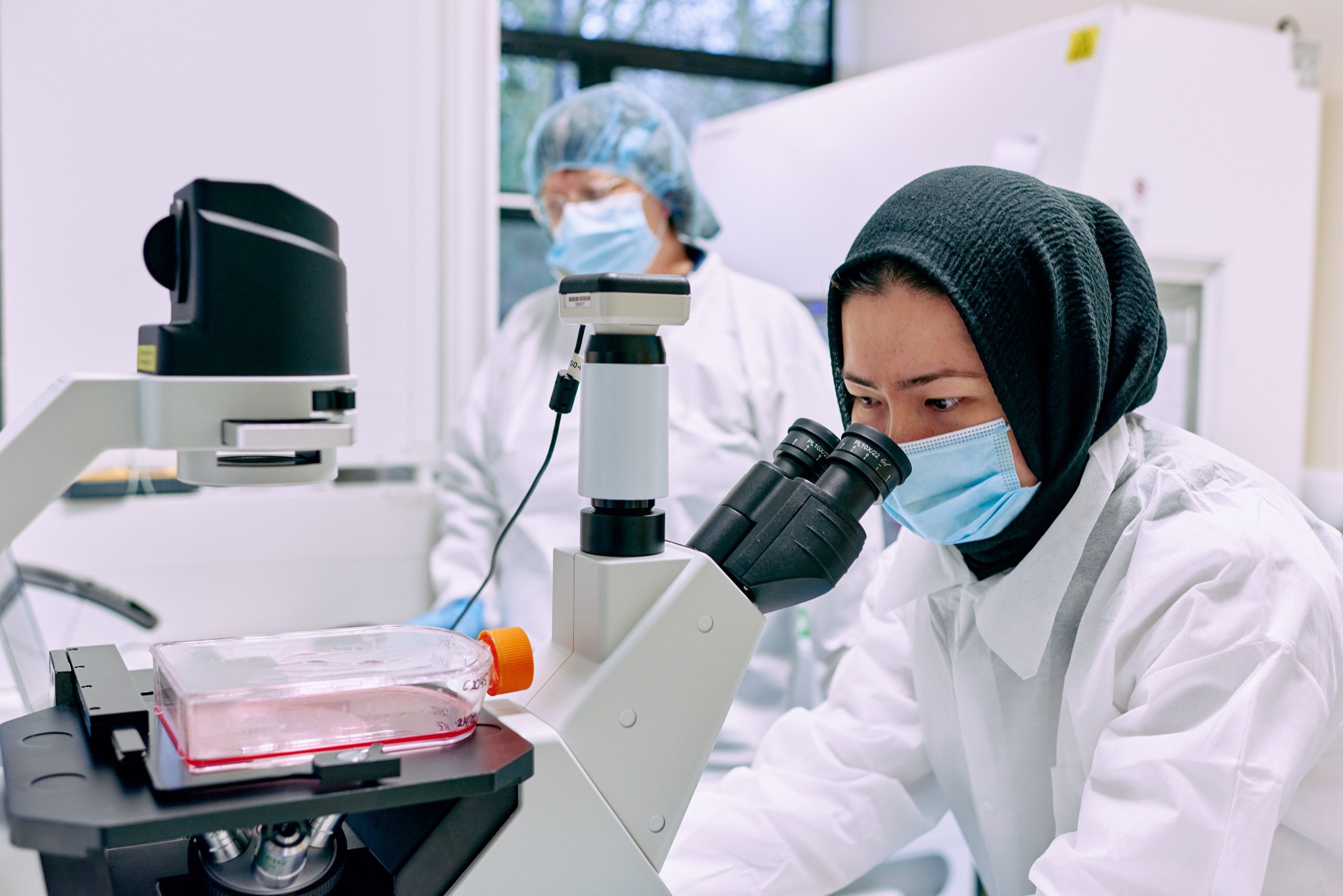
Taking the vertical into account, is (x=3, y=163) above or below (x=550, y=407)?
above

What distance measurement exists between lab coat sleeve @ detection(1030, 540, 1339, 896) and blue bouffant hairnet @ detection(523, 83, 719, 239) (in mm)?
1431

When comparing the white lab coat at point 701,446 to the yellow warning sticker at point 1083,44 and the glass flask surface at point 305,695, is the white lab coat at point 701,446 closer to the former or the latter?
the yellow warning sticker at point 1083,44

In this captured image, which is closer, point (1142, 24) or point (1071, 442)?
point (1071, 442)

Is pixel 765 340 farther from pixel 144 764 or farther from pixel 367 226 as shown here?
pixel 144 764

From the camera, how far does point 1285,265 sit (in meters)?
2.19

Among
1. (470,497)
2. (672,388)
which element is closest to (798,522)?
(672,388)

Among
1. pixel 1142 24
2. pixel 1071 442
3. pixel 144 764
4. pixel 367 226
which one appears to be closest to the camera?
pixel 144 764

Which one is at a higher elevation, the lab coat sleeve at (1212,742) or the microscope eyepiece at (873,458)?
the microscope eyepiece at (873,458)

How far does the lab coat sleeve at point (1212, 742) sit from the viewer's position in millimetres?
735

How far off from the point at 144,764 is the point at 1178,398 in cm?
202

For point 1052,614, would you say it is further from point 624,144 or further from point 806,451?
point 624,144

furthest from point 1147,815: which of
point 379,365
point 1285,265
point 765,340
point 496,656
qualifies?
point 379,365

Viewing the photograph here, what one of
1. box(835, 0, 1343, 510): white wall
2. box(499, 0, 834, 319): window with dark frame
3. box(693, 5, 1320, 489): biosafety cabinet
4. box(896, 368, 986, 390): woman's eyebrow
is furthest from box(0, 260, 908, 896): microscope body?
box(499, 0, 834, 319): window with dark frame

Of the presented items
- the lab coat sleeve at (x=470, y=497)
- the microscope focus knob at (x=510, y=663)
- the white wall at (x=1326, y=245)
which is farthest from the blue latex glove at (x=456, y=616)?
the white wall at (x=1326, y=245)
